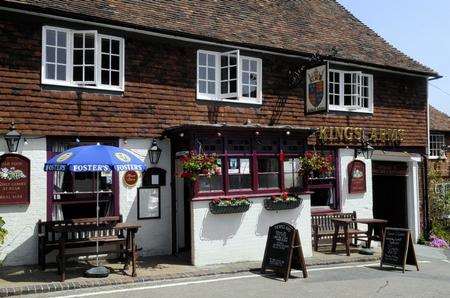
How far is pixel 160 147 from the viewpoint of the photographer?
40.0 ft

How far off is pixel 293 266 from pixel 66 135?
5632mm

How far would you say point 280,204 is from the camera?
11.9m

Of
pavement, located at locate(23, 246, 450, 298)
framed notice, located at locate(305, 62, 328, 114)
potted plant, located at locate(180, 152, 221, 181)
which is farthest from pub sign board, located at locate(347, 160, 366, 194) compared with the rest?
potted plant, located at locate(180, 152, 221, 181)

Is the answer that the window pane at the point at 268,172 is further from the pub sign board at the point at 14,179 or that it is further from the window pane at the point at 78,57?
the pub sign board at the point at 14,179

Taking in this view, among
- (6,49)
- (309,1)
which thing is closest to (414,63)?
(309,1)

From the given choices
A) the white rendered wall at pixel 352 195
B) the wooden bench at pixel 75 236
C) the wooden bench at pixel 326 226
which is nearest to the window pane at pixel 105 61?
the wooden bench at pixel 75 236

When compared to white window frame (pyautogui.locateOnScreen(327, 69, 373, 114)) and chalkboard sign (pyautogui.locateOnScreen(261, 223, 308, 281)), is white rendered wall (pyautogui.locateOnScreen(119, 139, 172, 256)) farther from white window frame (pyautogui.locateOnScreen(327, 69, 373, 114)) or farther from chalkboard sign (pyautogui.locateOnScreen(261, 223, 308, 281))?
white window frame (pyautogui.locateOnScreen(327, 69, 373, 114))

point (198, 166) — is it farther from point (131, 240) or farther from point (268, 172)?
point (268, 172)

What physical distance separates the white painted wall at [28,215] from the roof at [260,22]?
2965mm

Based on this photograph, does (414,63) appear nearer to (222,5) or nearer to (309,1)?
(309,1)

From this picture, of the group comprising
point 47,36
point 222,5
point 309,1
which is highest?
point 309,1

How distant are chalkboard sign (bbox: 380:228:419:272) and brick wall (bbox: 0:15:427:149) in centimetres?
454

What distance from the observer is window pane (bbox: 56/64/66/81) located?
11.0 meters

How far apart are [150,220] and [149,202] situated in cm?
43
